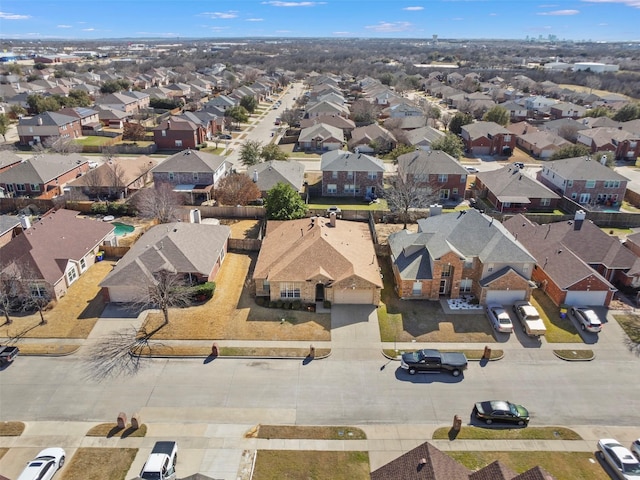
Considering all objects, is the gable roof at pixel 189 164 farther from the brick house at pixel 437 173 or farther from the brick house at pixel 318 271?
the brick house at pixel 437 173

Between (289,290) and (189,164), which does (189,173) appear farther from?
(289,290)

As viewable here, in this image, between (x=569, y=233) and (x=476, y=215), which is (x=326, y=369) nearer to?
(x=476, y=215)

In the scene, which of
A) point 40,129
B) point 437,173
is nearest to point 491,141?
point 437,173

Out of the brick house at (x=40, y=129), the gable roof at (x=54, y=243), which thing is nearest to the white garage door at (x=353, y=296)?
the gable roof at (x=54, y=243)

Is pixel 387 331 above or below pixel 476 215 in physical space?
below

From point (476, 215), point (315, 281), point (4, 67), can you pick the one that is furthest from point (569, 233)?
point (4, 67)

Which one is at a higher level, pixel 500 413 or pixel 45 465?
pixel 500 413
